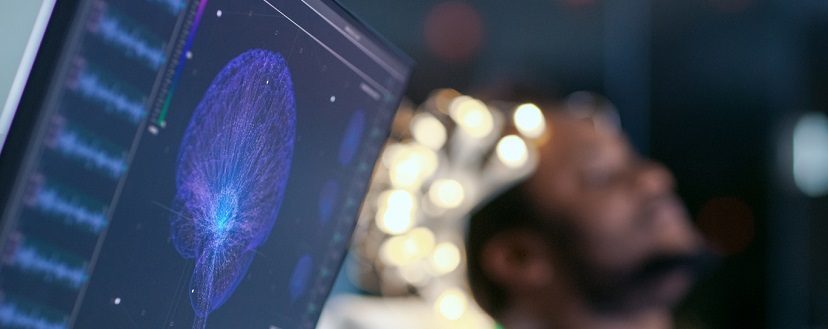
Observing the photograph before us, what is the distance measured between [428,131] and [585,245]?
541 mm

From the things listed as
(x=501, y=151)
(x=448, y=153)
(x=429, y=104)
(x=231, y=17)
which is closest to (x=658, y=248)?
(x=501, y=151)

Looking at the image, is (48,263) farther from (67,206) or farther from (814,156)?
(814,156)

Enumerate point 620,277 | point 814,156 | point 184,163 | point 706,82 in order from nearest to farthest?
point 184,163 < point 620,277 < point 814,156 < point 706,82

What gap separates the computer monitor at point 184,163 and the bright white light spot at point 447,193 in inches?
36.8

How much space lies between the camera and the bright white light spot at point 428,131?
78.5 inches

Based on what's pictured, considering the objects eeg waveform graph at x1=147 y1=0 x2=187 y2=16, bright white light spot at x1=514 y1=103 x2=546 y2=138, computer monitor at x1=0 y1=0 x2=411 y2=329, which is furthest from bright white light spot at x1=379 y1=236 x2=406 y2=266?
eeg waveform graph at x1=147 y1=0 x2=187 y2=16

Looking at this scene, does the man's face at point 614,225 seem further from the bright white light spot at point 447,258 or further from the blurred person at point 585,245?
the bright white light spot at point 447,258

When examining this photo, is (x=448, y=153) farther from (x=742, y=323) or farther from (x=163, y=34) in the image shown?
(x=742, y=323)

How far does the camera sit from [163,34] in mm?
583

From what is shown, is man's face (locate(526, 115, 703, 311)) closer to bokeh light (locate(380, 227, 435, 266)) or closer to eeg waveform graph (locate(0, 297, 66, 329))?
bokeh light (locate(380, 227, 435, 266))

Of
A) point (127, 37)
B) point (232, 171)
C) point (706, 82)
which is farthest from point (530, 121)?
point (706, 82)

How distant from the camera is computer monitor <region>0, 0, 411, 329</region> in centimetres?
51

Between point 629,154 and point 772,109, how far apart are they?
1.81 m

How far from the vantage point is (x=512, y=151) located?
171 centimetres
